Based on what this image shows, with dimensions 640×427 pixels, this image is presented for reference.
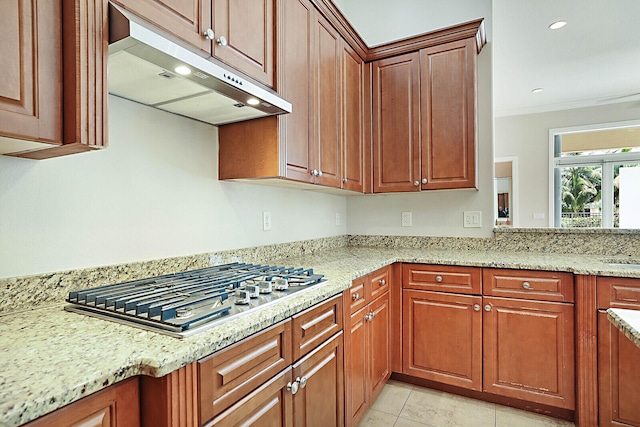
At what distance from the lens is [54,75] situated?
837 mm

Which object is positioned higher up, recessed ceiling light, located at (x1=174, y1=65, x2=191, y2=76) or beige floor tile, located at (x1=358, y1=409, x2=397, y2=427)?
recessed ceiling light, located at (x1=174, y1=65, x2=191, y2=76)

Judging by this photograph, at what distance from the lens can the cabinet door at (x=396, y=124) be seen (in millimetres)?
2514

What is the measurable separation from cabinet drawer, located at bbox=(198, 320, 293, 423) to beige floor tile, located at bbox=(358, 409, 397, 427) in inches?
42.8

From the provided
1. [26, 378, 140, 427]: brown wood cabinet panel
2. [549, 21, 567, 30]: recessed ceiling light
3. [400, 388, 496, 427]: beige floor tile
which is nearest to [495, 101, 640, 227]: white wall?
[549, 21, 567, 30]: recessed ceiling light

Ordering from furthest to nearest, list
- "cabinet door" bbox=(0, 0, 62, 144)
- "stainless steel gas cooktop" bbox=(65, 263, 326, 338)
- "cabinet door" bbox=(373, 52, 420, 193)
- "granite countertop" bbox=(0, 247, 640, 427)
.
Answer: "cabinet door" bbox=(373, 52, 420, 193), "stainless steel gas cooktop" bbox=(65, 263, 326, 338), "cabinet door" bbox=(0, 0, 62, 144), "granite countertop" bbox=(0, 247, 640, 427)

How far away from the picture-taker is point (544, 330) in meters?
1.95

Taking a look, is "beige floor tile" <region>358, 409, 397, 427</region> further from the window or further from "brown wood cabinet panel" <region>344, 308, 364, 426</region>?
the window

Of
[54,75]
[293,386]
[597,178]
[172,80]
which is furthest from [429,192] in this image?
[597,178]

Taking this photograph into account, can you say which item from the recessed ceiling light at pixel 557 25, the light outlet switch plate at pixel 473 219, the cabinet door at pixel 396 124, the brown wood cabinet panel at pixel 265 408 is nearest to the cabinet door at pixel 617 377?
the light outlet switch plate at pixel 473 219

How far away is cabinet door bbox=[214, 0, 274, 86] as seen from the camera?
1.31 meters

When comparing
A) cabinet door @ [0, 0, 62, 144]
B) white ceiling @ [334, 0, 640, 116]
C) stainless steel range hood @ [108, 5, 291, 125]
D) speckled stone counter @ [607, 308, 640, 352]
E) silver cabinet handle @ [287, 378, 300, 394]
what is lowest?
silver cabinet handle @ [287, 378, 300, 394]

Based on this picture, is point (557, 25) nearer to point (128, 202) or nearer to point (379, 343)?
point (379, 343)

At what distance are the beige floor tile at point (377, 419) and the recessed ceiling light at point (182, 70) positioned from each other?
189 centimetres

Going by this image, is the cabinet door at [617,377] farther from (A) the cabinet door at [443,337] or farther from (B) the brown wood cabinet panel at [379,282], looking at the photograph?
(B) the brown wood cabinet panel at [379,282]
